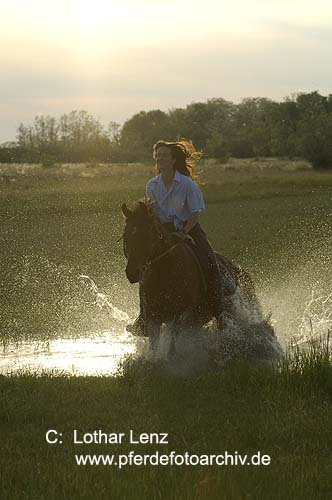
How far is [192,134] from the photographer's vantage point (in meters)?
129

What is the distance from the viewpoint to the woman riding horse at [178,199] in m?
10.9

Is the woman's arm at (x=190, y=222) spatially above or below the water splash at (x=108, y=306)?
above

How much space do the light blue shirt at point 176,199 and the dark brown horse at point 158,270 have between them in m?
0.44

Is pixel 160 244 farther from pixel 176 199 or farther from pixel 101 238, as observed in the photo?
pixel 101 238

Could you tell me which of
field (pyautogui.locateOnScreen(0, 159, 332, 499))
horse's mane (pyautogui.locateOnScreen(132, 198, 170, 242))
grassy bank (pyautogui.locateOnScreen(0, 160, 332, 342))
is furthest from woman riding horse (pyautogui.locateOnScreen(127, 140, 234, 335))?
field (pyautogui.locateOnScreen(0, 159, 332, 499))

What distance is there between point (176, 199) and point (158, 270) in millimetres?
909

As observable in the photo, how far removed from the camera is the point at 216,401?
8938 millimetres

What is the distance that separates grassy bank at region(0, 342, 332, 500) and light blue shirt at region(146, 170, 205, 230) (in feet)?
5.95

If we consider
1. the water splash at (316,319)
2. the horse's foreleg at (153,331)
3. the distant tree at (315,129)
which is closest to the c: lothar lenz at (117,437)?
the horse's foreleg at (153,331)

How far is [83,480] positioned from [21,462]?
726mm

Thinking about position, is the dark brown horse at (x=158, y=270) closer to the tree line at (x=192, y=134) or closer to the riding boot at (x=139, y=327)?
the riding boot at (x=139, y=327)

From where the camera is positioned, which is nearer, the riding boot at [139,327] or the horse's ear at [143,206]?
the horse's ear at [143,206]

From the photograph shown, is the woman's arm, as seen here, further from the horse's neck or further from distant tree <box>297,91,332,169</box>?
distant tree <box>297,91,332,169</box>

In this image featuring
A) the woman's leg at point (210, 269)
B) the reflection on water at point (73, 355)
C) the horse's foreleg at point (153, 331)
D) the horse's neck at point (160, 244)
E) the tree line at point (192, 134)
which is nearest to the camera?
the horse's neck at point (160, 244)
